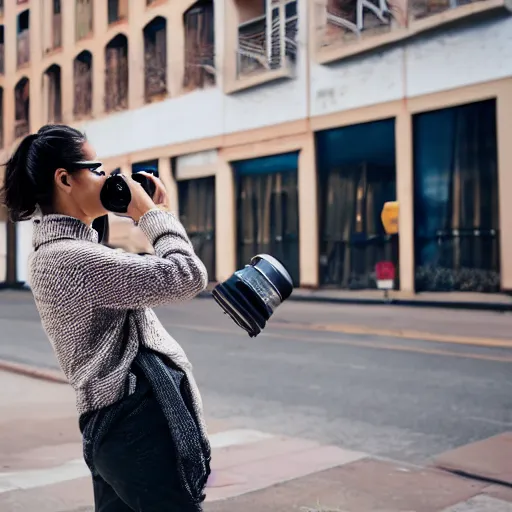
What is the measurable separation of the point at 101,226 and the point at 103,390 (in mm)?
533

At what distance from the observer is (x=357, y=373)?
7.56 metres

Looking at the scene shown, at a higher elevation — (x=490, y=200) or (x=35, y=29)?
(x=35, y=29)

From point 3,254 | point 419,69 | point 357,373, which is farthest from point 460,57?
point 3,254

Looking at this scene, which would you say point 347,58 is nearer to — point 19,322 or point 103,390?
point 19,322

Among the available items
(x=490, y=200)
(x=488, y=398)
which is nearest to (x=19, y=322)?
(x=490, y=200)

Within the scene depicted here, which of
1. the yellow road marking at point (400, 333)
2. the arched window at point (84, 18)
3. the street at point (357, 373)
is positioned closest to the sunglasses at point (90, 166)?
the street at point (357, 373)

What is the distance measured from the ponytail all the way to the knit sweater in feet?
0.32

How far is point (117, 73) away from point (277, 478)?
15958 mm

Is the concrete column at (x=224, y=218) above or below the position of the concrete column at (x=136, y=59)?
below

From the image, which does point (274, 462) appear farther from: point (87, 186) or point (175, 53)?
point (175, 53)

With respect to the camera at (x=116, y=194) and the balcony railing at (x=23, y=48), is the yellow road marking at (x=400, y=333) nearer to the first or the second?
the camera at (x=116, y=194)

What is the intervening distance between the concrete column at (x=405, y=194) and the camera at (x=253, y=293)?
440 inches

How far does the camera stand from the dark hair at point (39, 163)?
175 centimetres

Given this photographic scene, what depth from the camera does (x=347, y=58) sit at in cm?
1365
